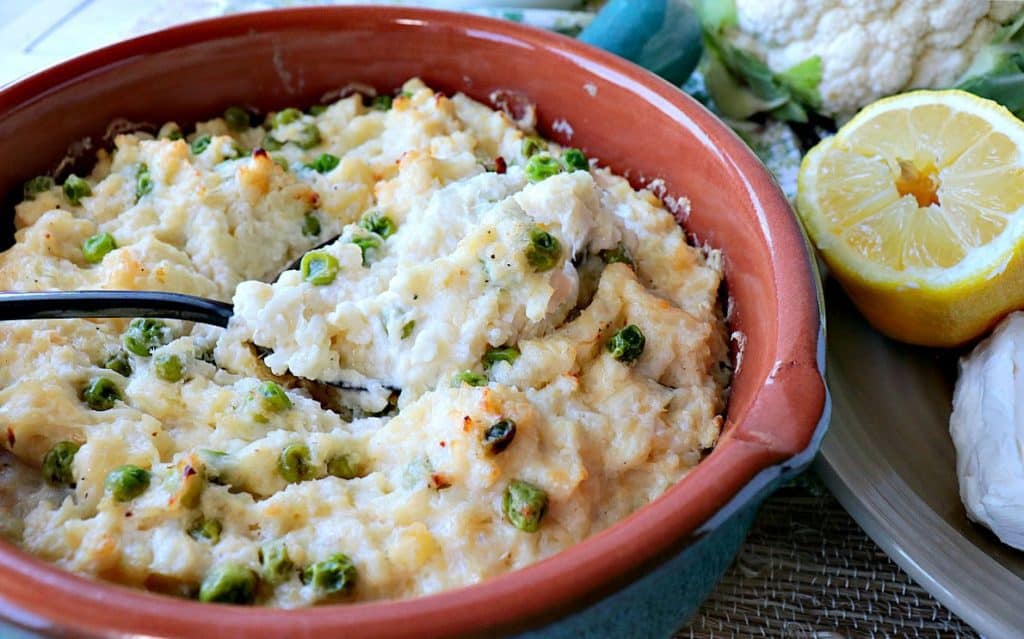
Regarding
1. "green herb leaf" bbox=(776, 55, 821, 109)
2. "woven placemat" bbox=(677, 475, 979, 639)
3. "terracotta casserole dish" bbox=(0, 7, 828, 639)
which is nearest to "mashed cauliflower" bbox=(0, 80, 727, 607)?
"terracotta casserole dish" bbox=(0, 7, 828, 639)

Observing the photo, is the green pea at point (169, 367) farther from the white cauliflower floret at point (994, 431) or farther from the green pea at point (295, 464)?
the white cauliflower floret at point (994, 431)

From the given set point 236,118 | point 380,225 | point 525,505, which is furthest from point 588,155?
point 525,505

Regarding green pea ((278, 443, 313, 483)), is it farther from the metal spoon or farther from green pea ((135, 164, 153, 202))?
green pea ((135, 164, 153, 202))

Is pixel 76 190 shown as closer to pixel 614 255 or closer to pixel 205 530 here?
pixel 205 530

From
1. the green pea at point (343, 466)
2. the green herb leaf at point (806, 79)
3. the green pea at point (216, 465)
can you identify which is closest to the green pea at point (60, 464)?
the green pea at point (216, 465)

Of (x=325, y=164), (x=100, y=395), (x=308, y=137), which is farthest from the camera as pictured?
(x=308, y=137)

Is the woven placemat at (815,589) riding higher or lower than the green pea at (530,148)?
lower

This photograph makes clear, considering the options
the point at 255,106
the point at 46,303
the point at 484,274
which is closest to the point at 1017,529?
the point at 484,274
